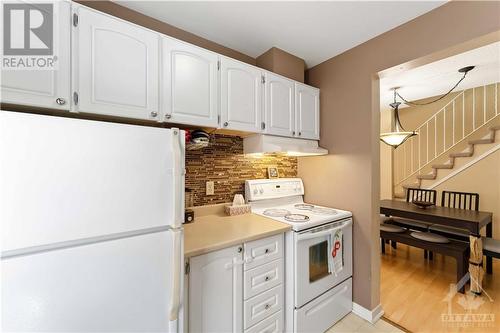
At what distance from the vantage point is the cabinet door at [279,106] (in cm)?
195

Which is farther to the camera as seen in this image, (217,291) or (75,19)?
(217,291)

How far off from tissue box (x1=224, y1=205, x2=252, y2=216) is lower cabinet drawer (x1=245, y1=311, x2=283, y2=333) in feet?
2.73

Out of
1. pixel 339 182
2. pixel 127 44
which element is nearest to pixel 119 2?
pixel 127 44

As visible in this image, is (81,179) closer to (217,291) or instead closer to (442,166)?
(217,291)

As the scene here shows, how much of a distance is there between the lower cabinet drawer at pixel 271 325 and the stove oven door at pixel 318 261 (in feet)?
0.55

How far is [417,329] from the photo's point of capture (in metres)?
1.83

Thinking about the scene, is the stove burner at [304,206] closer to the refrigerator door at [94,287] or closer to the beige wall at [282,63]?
the beige wall at [282,63]

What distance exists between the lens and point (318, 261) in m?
1.84

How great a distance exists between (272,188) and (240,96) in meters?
1.01

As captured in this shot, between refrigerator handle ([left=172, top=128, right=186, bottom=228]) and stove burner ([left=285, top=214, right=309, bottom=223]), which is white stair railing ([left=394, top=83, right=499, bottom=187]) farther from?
refrigerator handle ([left=172, top=128, right=186, bottom=228])

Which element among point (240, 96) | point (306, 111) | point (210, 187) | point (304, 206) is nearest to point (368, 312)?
point (304, 206)

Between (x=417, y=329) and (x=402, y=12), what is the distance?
250 centimetres

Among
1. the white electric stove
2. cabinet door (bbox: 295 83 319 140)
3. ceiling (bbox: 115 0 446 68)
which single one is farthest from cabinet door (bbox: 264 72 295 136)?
the white electric stove

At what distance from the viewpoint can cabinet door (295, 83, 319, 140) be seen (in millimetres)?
2163
